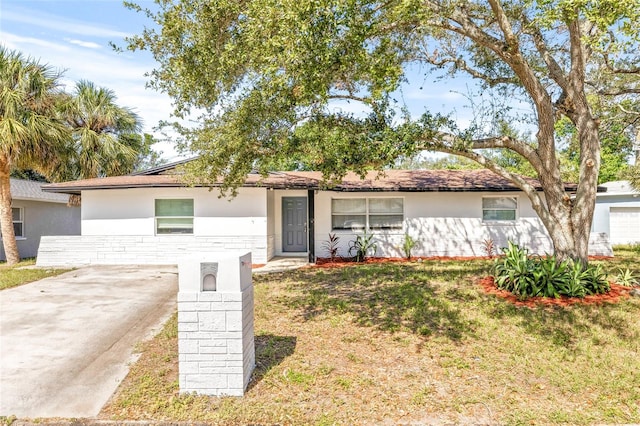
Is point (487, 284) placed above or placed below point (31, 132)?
below

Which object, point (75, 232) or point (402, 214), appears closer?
point (402, 214)

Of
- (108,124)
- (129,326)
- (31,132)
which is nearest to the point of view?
(129,326)

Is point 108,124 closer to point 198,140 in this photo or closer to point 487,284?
point 198,140

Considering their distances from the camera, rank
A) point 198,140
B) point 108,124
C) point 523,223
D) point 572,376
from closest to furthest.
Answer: point 572,376, point 198,140, point 523,223, point 108,124

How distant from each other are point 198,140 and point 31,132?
781 centimetres

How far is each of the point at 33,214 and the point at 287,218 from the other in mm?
12188

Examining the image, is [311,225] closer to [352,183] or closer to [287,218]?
[287,218]

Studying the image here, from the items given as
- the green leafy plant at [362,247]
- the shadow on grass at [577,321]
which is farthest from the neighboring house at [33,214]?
the shadow on grass at [577,321]

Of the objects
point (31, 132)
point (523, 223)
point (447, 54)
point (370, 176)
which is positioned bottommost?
point (523, 223)

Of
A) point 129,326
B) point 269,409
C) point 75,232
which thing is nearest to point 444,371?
point 269,409

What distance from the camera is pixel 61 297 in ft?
27.9

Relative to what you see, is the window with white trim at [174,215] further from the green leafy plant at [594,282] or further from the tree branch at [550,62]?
the green leafy plant at [594,282]

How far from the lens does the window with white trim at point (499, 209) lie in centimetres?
1482

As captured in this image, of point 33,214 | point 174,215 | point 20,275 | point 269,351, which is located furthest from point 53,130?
point 269,351
